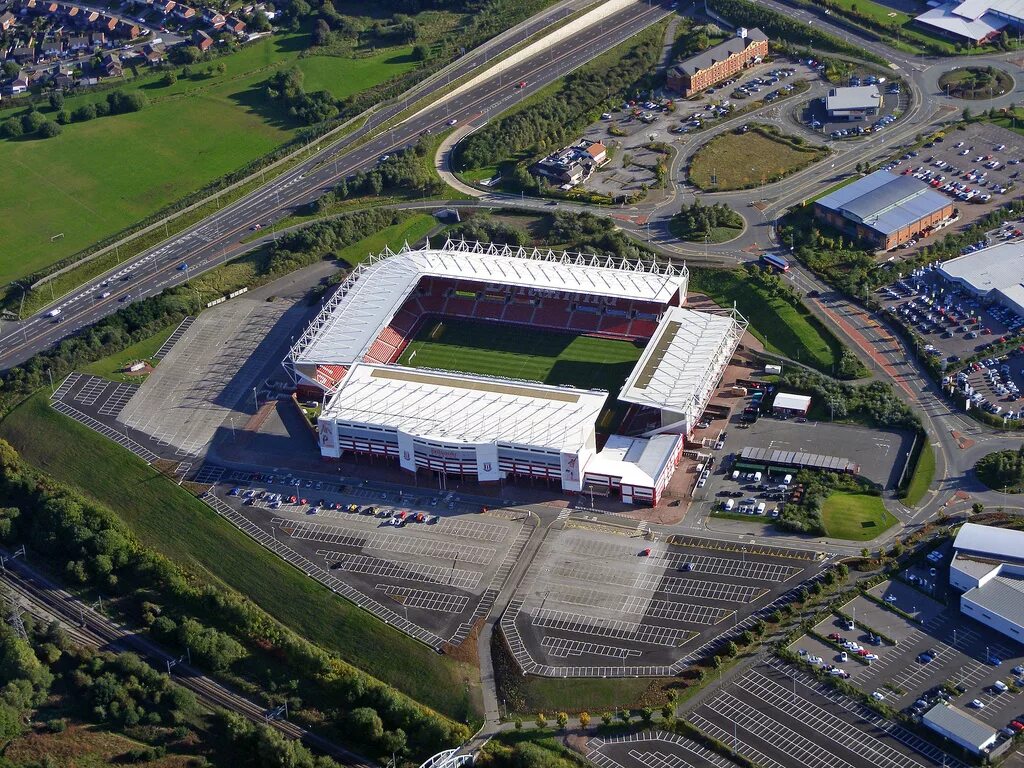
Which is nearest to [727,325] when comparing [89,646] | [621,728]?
[621,728]

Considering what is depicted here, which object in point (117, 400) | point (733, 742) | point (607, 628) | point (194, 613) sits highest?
point (733, 742)

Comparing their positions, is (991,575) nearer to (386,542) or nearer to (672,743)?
(672,743)

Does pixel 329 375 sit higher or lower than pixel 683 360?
lower

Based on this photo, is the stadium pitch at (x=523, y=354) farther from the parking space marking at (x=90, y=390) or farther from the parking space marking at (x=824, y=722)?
the parking space marking at (x=824, y=722)

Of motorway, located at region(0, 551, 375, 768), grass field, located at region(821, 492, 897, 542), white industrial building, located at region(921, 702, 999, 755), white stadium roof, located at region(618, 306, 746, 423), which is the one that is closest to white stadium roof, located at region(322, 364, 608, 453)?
white stadium roof, located at region(618, 306, 746, 423)

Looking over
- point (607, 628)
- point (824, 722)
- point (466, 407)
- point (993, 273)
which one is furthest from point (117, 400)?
point (993, 273)

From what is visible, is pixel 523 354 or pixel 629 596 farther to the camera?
pixel 523 354

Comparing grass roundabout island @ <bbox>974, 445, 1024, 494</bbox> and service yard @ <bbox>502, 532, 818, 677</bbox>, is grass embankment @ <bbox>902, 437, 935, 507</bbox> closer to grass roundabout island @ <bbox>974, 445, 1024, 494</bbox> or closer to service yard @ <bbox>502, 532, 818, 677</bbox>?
grass roundabout island @ <bbox>974, 445, 1024, 494</bbox>
